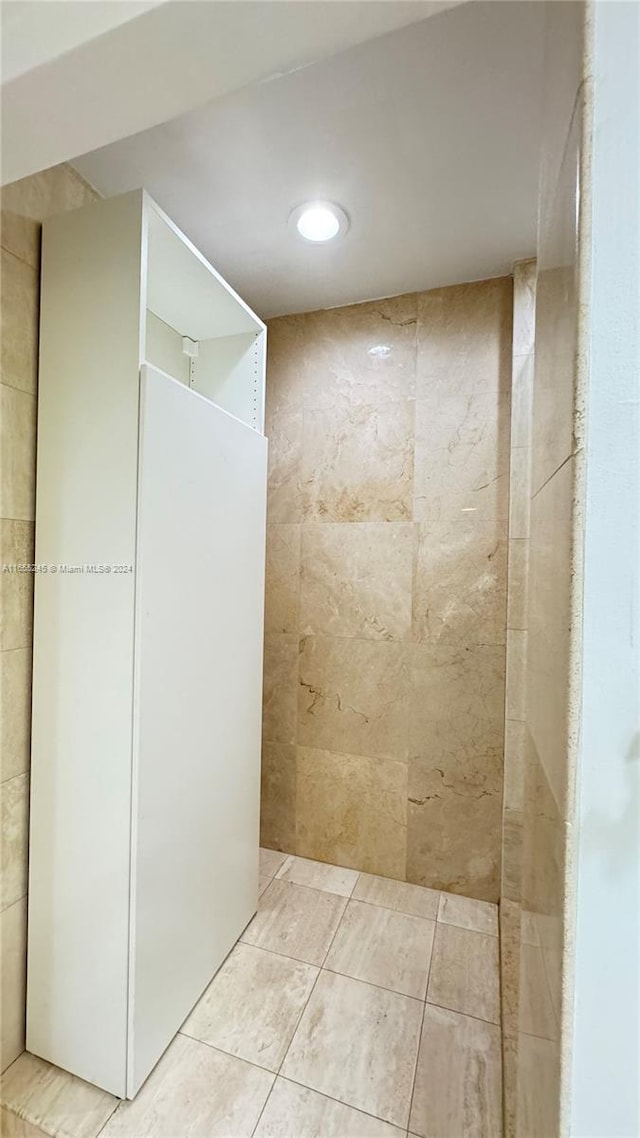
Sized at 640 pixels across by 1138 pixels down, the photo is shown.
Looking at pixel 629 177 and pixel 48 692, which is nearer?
pixel 629 177

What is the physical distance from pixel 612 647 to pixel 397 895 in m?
1.89

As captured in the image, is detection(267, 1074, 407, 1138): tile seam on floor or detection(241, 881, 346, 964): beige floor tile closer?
detection(267, 1074, 407, 1138): tile seam on floor

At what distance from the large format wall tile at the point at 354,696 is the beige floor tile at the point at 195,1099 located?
0.99 meters

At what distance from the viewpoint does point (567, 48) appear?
19.1 inches

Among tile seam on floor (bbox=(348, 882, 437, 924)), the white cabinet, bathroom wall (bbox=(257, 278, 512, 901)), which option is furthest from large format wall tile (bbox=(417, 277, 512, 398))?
tile seam on floor (bbox=(348, 882, 437, 924))

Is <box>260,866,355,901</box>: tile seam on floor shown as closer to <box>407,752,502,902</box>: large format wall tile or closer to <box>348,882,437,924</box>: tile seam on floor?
<box>348,882,437,924</box>: tile seam on floor

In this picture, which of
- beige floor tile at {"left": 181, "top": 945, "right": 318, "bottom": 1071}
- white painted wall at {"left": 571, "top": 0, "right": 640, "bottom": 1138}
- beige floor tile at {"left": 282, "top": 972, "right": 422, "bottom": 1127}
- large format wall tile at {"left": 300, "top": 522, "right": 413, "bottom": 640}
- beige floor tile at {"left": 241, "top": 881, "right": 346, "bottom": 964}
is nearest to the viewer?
white painted wall at {"left": 571, "top": 0, "right": 640, "bottom": 1138}

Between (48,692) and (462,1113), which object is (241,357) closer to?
(48,692)

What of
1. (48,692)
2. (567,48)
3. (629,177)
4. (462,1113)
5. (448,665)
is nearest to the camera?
(629,177)

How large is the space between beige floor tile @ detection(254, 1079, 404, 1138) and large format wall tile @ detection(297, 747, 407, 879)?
856 mm

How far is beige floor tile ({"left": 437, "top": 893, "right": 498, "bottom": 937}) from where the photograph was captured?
1702mm

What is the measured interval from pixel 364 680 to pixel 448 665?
34 centimetres

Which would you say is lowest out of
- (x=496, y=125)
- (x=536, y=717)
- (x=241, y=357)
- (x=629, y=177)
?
(x=536, y=717)

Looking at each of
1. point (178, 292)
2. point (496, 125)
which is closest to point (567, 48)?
point (496, 125)
